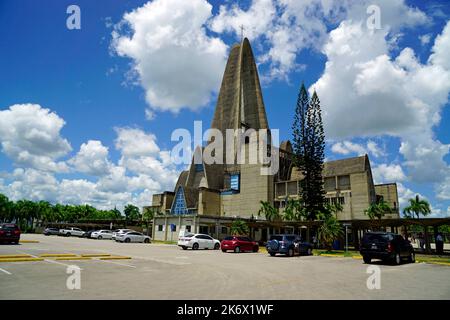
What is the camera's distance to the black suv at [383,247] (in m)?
18.7

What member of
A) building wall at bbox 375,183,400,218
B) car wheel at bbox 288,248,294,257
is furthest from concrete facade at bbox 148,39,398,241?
car wheel at bbox 288,248,294,257

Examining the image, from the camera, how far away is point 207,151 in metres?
105

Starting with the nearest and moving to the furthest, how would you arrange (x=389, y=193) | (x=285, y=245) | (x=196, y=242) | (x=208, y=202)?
1. (x=285, y=245)
2. (x=196, y=242)
3. (x=389, y=193)
4. (x=208, y=202)

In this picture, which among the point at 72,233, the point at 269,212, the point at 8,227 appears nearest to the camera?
the point at 8,227

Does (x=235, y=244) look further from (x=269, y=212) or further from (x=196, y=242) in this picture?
(x=269, y=212)

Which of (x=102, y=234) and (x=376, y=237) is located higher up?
(x=376, y=237)

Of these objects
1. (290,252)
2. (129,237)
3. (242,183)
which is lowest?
(129,237)

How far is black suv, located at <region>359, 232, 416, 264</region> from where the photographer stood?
1872 centimetres

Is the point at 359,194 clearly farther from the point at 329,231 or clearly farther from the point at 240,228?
the point at 329,231

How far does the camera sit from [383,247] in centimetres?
1880

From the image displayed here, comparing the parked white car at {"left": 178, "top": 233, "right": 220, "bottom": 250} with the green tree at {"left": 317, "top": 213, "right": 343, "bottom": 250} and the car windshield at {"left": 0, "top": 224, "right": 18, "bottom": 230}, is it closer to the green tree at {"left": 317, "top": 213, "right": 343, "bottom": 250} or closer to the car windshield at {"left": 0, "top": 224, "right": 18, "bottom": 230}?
the green tree at {"left": 317, "top": 213, "right": 343, "bottom": 250}

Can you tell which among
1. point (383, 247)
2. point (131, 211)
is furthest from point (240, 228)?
point (131, 211)

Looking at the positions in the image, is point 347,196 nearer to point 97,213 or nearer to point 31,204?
point 97,213

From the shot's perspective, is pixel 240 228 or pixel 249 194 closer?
pixel 240 228
